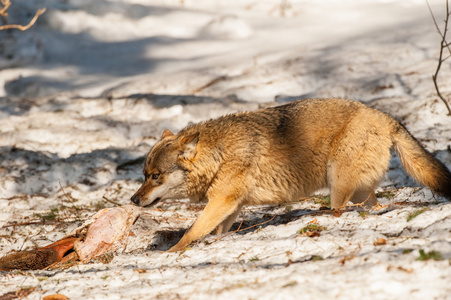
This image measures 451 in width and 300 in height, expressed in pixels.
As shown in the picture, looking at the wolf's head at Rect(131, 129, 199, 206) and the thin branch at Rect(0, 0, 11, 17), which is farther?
the wolf's head at Rect(131, 129, 199, 206)

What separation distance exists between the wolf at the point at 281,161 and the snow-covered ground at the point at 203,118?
413mm

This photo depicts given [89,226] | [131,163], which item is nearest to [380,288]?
[89,226]

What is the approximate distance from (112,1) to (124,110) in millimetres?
6716

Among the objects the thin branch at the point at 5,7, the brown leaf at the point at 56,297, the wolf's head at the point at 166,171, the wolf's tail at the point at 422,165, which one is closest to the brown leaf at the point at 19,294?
the brown leaf at the point at 56,297

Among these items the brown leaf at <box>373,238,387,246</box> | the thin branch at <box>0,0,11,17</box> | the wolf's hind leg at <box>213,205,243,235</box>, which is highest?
the thin branch at <box>0,0,11,17</box>

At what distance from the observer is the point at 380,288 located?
296 cm

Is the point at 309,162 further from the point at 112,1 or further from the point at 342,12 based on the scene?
the point at 112,1

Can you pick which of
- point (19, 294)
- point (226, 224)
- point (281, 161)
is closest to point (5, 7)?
point (19, 294)

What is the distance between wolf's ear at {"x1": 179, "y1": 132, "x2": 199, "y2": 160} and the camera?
5.30 m

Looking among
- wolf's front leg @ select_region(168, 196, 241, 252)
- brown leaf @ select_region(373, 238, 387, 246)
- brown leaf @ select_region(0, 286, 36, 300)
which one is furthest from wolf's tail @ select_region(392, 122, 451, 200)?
brown leaf @ select_region(0, 286, 36, 300)

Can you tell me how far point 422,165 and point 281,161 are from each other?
5.25ft

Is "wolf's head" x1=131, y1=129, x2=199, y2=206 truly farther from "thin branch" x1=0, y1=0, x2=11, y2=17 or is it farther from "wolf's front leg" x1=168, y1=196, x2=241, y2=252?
"thin branch" x1=0, y1=0, x2=11, y2=17

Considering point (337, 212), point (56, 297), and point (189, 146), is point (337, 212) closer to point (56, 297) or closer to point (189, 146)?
point (189, 146)

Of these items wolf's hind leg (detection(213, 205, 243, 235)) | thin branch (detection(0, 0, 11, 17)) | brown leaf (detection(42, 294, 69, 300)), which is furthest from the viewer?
wolf's hind leg (detection(213, 205, 243, 235))
